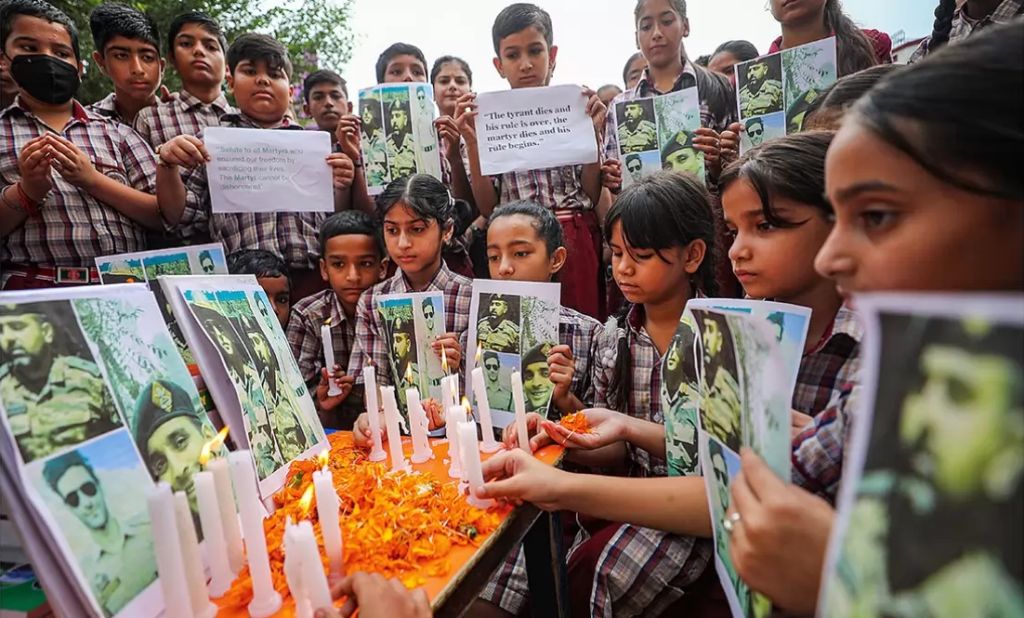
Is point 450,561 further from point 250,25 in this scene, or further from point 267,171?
point 250,25

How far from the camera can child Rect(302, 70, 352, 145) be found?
12.2ft

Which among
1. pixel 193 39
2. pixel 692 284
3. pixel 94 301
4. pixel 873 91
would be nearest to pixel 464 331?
pixel 692 284

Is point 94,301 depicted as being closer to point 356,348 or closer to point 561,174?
point 356,348

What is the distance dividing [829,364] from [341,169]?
2422 millimetres

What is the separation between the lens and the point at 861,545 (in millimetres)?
491

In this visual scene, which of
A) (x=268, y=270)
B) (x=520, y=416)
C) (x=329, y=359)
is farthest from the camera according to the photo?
(x=268, y=270)

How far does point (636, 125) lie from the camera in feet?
9.10

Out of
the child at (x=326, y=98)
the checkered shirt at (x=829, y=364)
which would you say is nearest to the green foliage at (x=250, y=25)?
the child at (x=326, y=98)

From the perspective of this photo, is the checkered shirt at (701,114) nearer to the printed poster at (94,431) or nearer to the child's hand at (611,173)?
the child's hand at (611,173)

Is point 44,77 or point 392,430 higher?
point 44,77

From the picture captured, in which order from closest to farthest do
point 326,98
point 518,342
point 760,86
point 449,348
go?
point 518,342, point 449,348, point 760,86, point 326,98

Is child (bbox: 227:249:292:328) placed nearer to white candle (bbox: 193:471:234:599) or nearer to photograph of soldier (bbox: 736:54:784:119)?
white candle (bbox: 193:471:234:599)

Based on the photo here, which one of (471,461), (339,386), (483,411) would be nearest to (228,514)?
(471,461)

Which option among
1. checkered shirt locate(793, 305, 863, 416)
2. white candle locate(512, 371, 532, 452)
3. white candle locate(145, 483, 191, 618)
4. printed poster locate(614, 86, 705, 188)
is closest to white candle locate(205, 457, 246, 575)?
white candle locate(145, 483, 191, 618)
